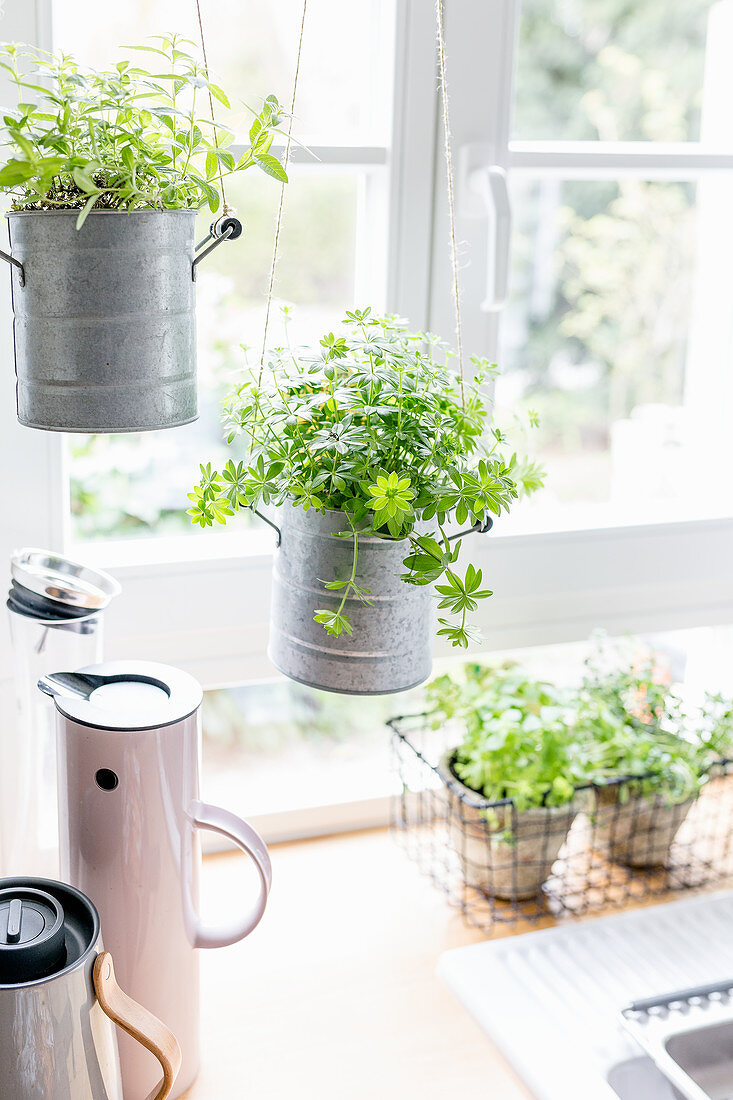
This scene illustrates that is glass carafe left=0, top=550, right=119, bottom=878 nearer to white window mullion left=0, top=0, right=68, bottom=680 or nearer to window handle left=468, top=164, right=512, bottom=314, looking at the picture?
white window mullion left=0, top=0, right=68, bottom=680

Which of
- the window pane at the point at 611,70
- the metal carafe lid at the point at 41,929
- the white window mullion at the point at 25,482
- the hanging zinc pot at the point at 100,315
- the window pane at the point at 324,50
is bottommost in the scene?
the metal carafe lid at the point at 41,929

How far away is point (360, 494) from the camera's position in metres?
0.71

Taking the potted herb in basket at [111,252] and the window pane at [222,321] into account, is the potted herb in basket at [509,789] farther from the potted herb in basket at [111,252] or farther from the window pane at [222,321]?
the potted herb in basket at [111,252]

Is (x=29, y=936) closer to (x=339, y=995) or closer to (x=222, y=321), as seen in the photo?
(x=339, y=995)

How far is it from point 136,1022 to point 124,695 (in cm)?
25

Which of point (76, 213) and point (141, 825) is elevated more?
point (76, 213)

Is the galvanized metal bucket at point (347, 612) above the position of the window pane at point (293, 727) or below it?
above

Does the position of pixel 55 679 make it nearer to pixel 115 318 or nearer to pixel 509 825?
pixel 115 318

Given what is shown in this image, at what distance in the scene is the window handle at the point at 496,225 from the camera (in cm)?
107

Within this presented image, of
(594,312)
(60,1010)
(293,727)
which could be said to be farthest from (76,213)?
(594,312)

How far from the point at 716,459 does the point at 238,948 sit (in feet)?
2.92

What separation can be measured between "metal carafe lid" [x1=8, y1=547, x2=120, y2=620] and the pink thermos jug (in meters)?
0.05

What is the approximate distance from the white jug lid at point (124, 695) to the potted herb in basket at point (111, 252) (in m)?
0.22

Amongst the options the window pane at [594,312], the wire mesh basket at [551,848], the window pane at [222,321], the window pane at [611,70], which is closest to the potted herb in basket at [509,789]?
the wire mesh basket at [551,848]
